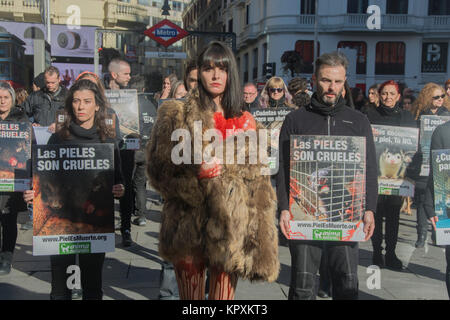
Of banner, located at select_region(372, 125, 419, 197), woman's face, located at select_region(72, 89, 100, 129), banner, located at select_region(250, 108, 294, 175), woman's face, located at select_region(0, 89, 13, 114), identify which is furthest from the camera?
banner, located at select_region(250, 108, 294, 175)

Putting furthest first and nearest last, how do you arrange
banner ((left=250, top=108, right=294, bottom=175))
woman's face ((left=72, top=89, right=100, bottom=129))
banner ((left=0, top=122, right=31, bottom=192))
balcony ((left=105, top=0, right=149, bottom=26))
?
balcony ((left=105, top=0, right=149, bottom=26)) < banner ((left=250, top=108, right=294, bottom=175)) < banner ((left=0, top=122, right=31, bottom=192)) < woman's face ((left=72, top=89, right=100, bottom=129))

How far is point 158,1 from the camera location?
3072 cm

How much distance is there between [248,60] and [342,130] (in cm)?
4299

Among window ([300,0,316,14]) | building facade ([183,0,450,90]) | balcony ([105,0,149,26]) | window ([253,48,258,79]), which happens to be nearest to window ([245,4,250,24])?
window ([253,48,258,79])

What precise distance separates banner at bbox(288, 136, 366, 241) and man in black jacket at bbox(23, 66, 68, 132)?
14.6 ft

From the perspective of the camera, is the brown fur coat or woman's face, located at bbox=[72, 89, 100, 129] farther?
woman's face, located at bbox=[72, 89, 100, 129]

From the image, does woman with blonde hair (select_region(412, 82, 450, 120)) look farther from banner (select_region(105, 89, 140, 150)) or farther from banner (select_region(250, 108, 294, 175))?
banner (select_region(105, 89, 140, 150))

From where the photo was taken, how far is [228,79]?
9.91ft

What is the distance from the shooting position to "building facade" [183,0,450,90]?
119ft

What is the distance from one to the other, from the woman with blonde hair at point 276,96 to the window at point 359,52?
104ft

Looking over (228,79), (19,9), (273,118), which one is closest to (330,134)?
(228,79)
